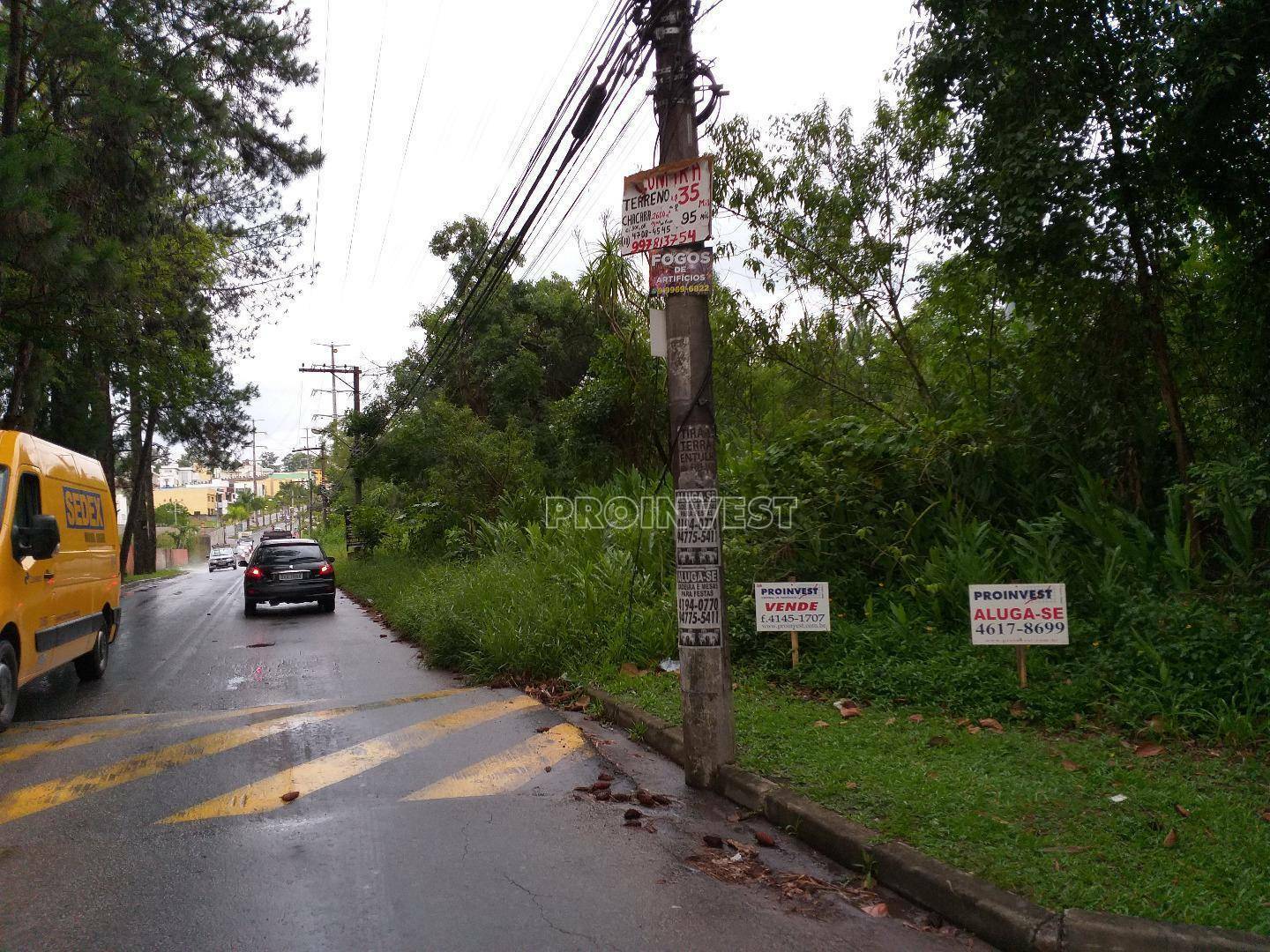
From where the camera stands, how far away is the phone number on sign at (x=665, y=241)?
590 cm

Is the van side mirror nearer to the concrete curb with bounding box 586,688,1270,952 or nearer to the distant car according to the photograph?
the concrete curb with bounding box 586,688,1270,952

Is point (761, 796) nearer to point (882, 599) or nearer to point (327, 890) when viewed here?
point (327, 890)

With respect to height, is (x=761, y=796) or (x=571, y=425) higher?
(x=571, y=425)

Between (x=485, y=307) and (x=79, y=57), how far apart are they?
44.9 feet

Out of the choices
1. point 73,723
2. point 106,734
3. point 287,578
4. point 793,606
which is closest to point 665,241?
point 793,606

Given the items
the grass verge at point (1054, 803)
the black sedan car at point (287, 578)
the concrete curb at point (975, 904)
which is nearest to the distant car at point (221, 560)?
the black sedan car at point (287, 578)

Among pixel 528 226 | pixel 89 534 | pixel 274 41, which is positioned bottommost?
pixel 89 534

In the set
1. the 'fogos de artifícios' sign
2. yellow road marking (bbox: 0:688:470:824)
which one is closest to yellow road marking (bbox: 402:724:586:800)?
yellow road marking (bbox: 0:688:470:824)

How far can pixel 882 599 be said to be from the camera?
8.48 m

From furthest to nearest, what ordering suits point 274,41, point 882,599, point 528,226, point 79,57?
point 274,41 → point 79,57 → point 528,226 → point 882,599

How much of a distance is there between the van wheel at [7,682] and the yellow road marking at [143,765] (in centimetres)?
164

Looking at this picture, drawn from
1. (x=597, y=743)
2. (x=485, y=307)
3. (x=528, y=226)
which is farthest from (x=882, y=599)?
(x=485, y=307)

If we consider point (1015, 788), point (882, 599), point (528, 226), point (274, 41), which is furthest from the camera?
point (274, 41)

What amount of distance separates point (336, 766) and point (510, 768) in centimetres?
121
